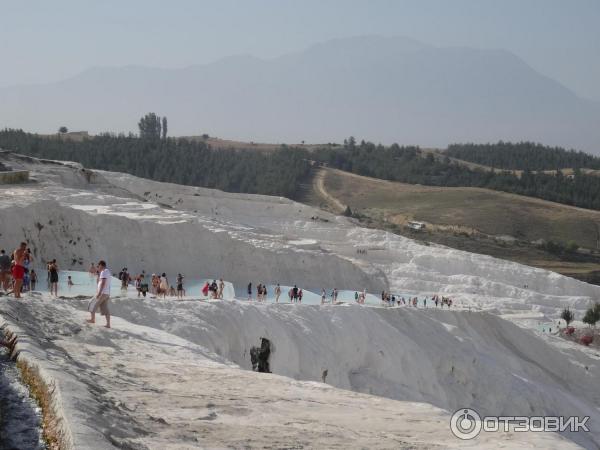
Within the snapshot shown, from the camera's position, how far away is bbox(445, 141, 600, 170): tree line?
137 m

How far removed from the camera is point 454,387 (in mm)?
24859

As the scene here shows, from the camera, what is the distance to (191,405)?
7.65m

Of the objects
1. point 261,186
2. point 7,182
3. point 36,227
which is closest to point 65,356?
point 36,227

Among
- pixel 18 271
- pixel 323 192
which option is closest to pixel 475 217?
pixel 323 192

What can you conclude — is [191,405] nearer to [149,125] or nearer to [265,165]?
[265,165]

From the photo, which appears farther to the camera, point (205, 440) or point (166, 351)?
point (166, 351)

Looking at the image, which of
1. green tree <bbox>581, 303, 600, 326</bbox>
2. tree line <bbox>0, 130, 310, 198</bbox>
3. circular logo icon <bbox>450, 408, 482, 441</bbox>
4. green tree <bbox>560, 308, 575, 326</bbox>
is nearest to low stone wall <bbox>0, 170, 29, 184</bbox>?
green tree <bbox>560, 308, 575, 326</bbox>

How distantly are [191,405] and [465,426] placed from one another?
2525 millimetres

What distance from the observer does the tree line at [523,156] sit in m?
137

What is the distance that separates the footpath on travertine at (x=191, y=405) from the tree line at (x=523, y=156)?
12700 centimetres

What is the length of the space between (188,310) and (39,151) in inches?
2244

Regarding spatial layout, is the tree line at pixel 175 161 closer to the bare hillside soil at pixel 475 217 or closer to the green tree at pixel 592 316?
the bare hillside soil at pixel 475 217

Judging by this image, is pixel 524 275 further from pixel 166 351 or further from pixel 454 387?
pixel 166 351

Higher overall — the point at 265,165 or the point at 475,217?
the point at 265,165
